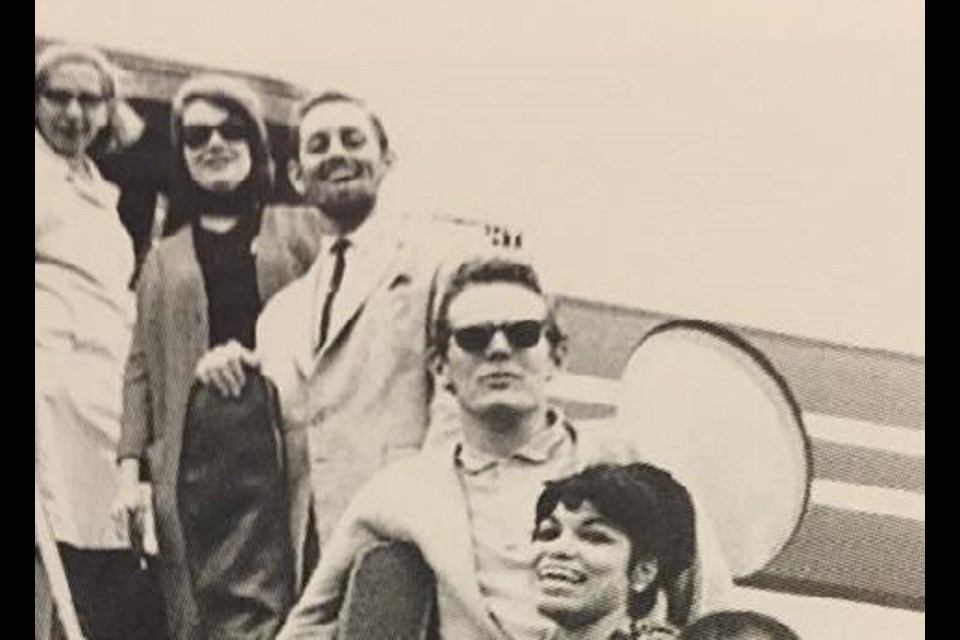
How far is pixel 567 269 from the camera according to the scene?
77 centimetres

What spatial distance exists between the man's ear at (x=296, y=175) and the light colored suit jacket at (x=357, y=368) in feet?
0.16

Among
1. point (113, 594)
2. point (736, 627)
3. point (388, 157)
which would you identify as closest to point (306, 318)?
point (388, 157)

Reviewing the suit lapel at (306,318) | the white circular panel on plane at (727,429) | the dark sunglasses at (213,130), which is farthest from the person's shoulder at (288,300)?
the white circular panel on plane at (727,429)

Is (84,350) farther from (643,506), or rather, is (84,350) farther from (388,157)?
(643,506)

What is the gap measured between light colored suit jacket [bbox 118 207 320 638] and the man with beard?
0.5 inches

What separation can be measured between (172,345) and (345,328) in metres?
0.11

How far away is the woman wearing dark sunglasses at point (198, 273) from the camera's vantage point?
780 millimetres

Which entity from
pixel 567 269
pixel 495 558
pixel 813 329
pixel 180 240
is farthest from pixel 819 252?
pixel 180 240

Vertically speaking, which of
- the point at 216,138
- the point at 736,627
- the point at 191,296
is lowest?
the point at 736,627

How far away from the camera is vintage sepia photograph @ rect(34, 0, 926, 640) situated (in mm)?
763

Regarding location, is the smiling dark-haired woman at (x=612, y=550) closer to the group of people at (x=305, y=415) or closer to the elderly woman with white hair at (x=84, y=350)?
the group of people at (x=305, y=415)

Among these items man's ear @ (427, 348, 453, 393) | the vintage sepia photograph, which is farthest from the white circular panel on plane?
man's ear @ (427, 348, 453, 393)

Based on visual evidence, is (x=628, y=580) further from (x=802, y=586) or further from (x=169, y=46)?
(x=169, y=46)

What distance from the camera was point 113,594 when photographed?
0.78m
